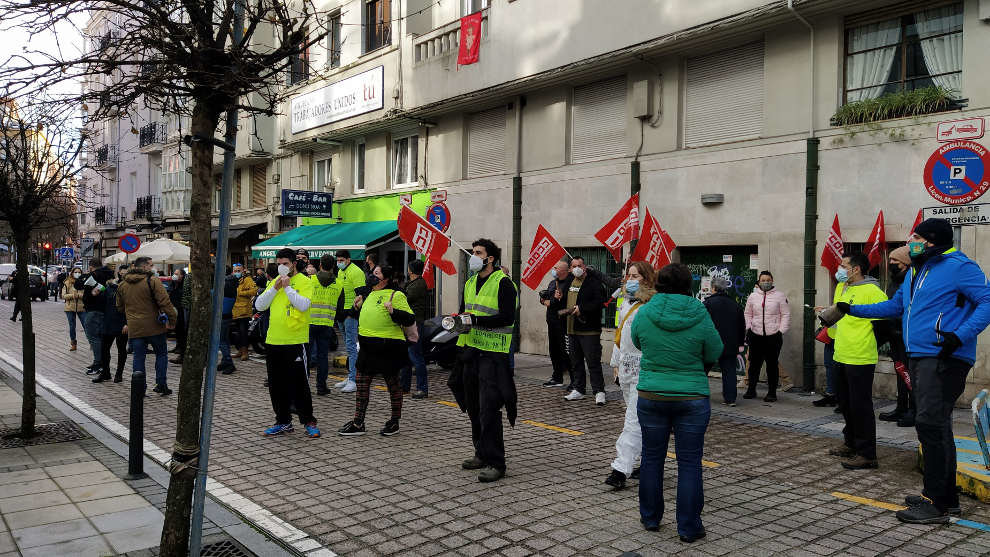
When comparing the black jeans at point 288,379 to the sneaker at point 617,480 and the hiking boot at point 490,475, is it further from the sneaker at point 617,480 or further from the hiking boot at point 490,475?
the sneaker at point 617,480

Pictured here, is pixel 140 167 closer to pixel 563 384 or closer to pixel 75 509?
pixel 563 384

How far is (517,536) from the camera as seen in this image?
4855 millimetres

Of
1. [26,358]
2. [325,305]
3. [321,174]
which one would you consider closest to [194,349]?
[26,358]

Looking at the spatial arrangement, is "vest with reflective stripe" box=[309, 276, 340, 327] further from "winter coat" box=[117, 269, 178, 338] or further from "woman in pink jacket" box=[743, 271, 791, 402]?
"woman in pink jacket" box=[743, 271, 791, 402]

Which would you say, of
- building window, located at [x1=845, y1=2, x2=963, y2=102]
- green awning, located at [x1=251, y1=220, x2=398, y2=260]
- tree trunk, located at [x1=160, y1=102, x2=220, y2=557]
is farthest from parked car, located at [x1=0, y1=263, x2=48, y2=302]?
tree trunk, located at [x1=160, y1=102, x2=220, y2=557]

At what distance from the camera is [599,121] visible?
49.8ft

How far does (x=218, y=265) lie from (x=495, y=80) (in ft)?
44.5

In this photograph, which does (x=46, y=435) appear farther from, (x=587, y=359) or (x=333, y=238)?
(x=333, y=238)

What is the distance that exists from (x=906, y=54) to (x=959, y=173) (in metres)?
4.93

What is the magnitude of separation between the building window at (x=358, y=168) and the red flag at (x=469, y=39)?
18.9 feet

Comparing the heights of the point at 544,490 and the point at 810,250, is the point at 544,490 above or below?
below

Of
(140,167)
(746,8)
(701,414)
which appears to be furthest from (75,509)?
(140,167)

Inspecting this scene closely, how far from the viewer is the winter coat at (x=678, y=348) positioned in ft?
15.7

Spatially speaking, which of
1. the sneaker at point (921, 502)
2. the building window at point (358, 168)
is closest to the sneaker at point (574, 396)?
the sneaker at point (921, 502)
